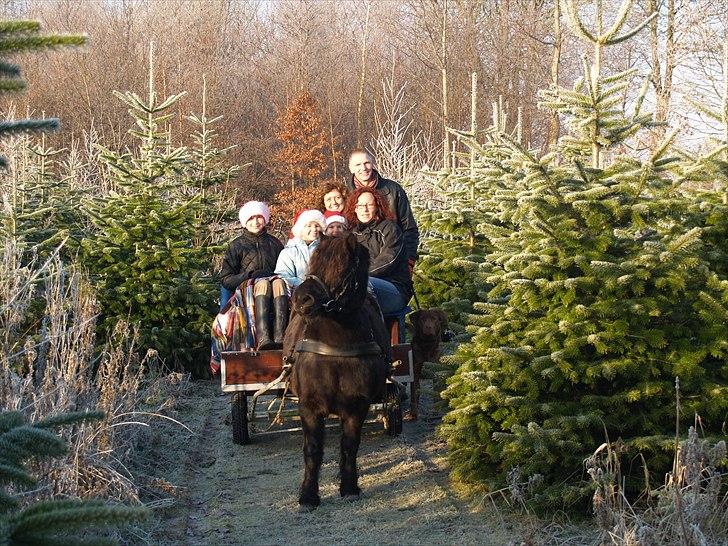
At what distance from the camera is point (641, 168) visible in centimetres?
552

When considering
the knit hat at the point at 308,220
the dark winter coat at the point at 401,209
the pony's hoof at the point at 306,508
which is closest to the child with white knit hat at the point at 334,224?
the knit hat at the point at 308,220

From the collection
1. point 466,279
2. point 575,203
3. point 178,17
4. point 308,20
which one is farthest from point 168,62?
point 575,203

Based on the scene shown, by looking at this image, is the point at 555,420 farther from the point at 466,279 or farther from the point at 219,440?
the point at 466,279

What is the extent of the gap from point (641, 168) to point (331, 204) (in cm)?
354

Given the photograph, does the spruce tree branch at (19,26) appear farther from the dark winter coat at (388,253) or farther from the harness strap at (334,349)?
the dark winter coat at (388,253)

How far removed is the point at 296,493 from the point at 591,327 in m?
2.36

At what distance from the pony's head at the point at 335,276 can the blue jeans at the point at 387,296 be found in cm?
158

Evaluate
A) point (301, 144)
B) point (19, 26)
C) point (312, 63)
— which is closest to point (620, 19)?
point (19, 26)

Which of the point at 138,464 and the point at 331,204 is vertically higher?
the point at 331,204

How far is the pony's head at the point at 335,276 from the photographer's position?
18.3 ft

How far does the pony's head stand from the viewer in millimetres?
5566

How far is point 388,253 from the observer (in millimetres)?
7688

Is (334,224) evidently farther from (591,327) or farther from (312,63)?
(312,63)

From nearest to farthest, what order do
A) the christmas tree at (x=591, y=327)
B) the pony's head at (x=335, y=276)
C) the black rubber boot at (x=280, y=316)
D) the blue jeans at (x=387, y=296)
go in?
the christmas tree at (x=591, y=327), the pony's head at (x=335, y=276), the black rubber boot at (x=280, y=316), the blue jeans at (x=387, y=296)
